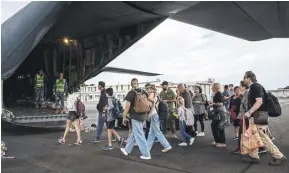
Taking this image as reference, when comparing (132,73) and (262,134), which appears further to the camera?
(132,73)

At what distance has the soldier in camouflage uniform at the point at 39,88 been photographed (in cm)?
1099

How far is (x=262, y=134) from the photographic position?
4.53m

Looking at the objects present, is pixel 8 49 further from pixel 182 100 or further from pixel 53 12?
pixel 182 100

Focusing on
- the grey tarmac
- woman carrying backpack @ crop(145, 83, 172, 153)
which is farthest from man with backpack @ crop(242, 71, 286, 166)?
woman carrying backpack @ crop(145, 83, 172, 153)

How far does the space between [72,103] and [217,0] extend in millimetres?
4058

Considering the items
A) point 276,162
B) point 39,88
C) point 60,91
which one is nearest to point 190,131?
point 276,162

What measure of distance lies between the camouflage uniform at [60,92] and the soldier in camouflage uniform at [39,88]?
0.63 metres

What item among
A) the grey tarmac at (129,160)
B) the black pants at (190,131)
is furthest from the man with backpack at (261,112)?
the black pants at (190,131)

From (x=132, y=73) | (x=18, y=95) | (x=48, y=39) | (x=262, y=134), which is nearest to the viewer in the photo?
(x=262, y=134)

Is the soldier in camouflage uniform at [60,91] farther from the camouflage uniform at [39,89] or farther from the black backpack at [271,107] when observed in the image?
the black backpack at [271,107]

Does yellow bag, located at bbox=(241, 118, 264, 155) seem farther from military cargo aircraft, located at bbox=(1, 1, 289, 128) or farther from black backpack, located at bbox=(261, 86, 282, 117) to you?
military cargo aircraft, located at bbox=(1, 1, 289, 128)

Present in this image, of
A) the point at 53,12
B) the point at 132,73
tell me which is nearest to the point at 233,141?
the point at 53,12

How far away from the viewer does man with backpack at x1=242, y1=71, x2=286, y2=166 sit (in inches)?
174


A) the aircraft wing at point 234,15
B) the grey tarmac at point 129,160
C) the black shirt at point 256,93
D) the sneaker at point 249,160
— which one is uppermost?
the aircraft wing at point 234,15
